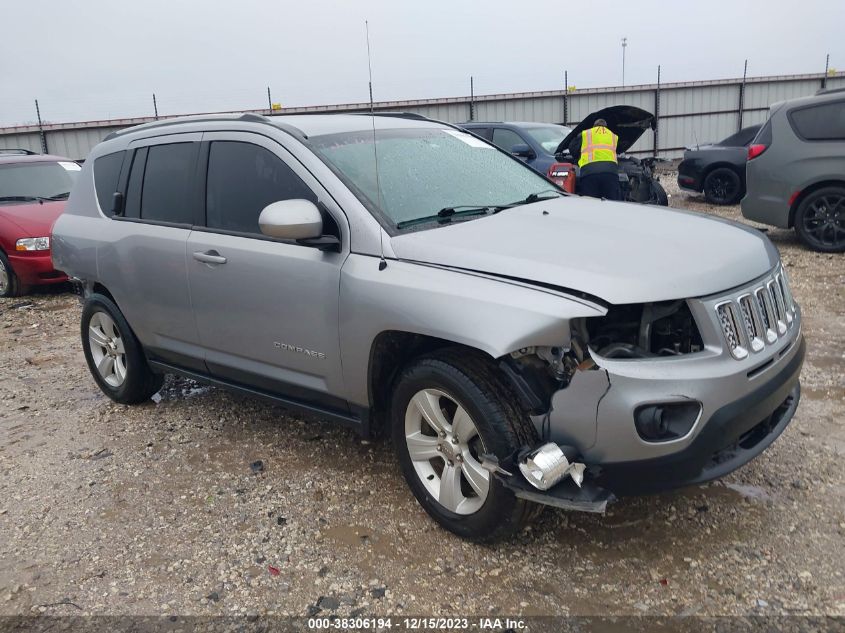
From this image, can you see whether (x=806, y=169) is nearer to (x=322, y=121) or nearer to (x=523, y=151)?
(x=523, y=151)

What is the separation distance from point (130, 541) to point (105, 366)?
6.65 feet

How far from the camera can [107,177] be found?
475 centimetres

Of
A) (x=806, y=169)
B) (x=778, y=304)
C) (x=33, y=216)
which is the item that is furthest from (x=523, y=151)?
(x=778, y=304)

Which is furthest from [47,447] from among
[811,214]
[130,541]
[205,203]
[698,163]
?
[698,163]

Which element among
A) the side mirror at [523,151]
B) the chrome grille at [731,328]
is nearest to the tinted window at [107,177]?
the chrome grille at [731,328]

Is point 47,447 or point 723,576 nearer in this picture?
point 723,576

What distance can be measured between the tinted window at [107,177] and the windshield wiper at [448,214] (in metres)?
2.46

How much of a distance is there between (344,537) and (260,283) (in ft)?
4.26

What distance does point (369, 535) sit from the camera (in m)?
3.15

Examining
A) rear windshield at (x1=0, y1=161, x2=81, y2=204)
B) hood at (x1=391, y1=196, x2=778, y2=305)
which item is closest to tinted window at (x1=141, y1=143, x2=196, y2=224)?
hood at (x1=391, y1=196, x2=778, y2=305)

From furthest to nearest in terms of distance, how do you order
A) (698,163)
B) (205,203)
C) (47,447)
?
(698,163) < (47,447) < (205,203)

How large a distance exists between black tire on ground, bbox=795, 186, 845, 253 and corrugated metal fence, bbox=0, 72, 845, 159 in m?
12.2

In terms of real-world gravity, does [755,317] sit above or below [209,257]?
below

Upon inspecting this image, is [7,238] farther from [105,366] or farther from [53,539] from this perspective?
[53,539]
